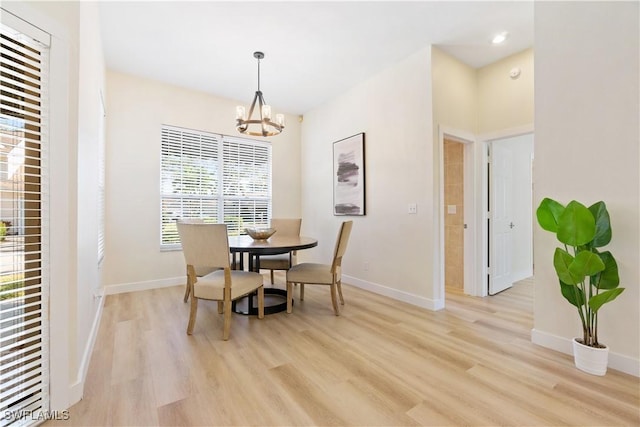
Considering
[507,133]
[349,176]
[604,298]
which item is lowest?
[604,298]

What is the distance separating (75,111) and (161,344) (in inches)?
69.1

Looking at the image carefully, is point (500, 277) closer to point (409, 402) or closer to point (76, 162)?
point (409, 402)

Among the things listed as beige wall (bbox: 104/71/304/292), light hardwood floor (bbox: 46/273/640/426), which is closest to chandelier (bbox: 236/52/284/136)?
beige wall (bbox: 104/71/304/292)

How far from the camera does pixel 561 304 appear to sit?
2.15m

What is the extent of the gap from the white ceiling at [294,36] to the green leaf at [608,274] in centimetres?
222

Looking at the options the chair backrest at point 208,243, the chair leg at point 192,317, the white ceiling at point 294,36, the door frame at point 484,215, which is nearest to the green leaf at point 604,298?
the door frame at point 484,215

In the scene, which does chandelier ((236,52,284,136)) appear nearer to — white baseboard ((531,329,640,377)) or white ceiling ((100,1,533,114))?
white ceiling ((100,1,533,114))

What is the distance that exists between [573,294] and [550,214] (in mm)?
559

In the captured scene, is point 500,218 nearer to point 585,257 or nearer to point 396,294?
point 396,294

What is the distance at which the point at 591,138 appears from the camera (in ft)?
6.53

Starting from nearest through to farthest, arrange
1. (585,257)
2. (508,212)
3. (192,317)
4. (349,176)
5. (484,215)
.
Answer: (585,257), (192,317), (484,215), (508,212), (349,176)

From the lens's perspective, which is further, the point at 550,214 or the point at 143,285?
the point at 143,285

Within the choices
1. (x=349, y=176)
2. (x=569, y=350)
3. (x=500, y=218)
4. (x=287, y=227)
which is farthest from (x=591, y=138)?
(x=287, y=227)

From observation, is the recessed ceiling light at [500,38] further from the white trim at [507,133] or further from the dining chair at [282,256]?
the dining chair at [282,256]
